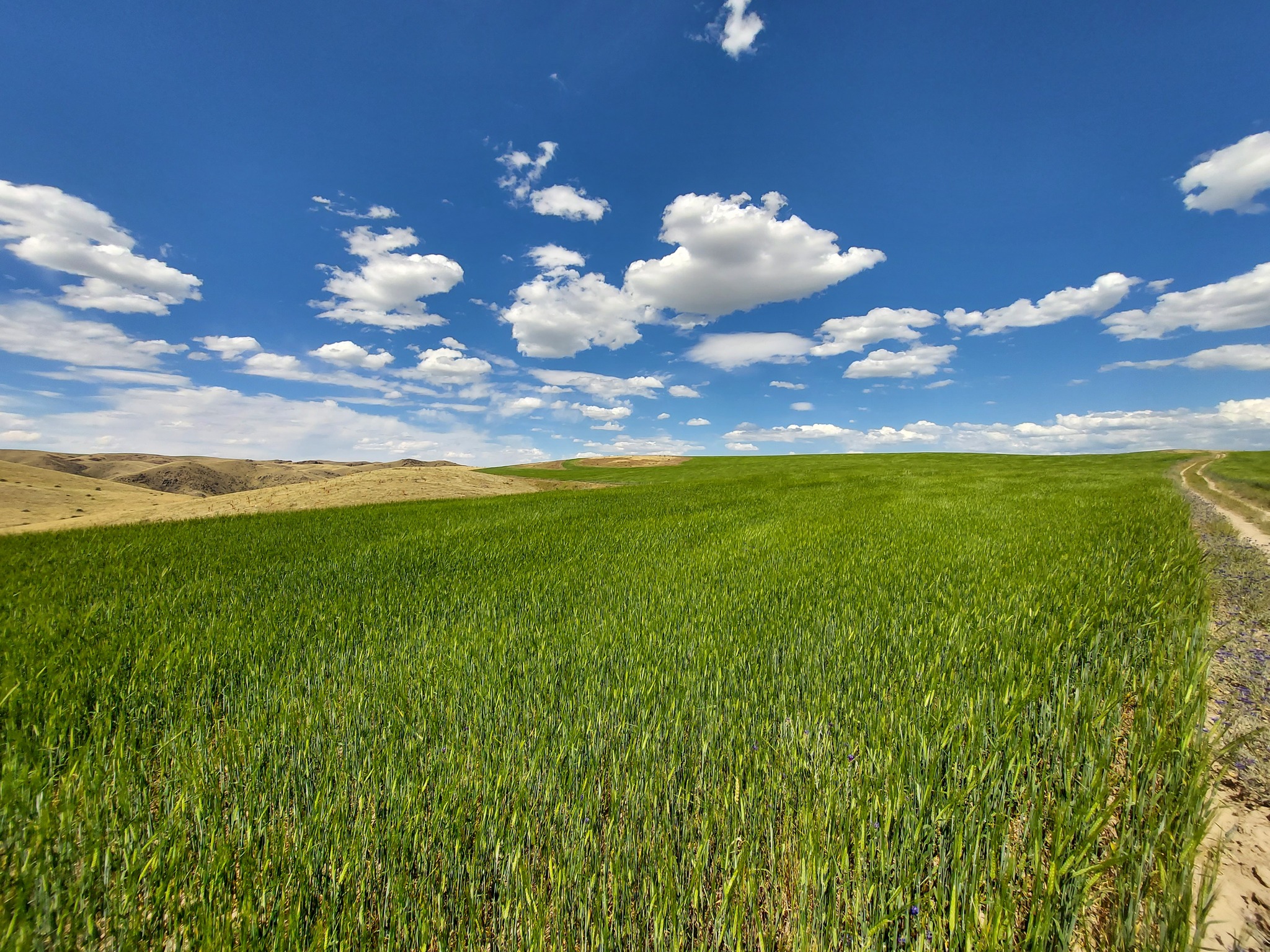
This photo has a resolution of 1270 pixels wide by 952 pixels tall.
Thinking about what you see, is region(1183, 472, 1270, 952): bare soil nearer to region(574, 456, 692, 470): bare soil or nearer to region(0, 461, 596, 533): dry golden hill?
region(0, 461, 596, 533): dry golden hill

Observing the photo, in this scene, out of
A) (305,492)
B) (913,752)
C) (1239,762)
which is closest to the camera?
(913,752)

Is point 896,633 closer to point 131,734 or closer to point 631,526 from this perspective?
point 131,734

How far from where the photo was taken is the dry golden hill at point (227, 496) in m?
22.0

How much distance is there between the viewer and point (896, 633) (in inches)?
155

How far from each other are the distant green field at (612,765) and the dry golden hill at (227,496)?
18.4m

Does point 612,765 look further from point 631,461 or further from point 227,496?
point 631,461

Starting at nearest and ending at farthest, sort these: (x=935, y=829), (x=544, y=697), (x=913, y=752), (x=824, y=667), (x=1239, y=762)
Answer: (x=935, y=829)
(x=913, y=752)
(x=1239, y=762)
(x=544, y=697)
(x=824, y=667)

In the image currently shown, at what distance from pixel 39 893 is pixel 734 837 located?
98.9 inches

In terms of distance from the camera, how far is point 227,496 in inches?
1010

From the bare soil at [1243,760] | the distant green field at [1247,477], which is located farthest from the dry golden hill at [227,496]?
the distant green field at [1247,477]

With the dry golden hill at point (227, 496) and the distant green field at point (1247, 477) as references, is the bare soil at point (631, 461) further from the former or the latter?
the distant green field at point (1247, 477)

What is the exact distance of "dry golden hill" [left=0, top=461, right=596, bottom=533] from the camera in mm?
22031

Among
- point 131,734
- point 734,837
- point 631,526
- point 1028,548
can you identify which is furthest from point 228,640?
point 1028,548

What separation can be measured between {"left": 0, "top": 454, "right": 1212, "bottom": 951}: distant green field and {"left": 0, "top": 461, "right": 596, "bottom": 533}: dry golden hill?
1841cm
